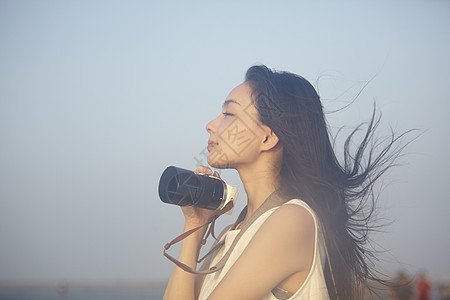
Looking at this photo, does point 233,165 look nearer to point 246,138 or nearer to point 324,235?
point 246,138

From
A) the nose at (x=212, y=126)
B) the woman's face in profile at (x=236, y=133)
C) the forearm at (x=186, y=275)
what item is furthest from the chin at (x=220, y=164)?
the forearm at (x=186, y=275)

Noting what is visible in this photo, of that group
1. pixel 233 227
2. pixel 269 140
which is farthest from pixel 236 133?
pixel 233 227

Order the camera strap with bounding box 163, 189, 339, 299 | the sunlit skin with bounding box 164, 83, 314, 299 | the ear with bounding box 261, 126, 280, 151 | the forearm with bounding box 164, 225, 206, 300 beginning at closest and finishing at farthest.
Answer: the sunlit skin with bounding box 164, 83, 314, 299
the camera strap with bounding box 163, 189, 339, 299
the ear with bounding box 261, 126, 280, 151
the forearm with bounding box 164, 225, 206, 300

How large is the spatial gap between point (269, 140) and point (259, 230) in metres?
0.45

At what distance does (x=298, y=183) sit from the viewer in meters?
1.67

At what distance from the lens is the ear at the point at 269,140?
171 centimetres

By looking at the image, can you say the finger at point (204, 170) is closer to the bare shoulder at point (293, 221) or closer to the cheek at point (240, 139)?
the cheek at point (240, 139)

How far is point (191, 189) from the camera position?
1658mm

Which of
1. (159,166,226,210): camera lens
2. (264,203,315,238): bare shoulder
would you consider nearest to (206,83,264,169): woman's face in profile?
(159,166,226,210): camera lens

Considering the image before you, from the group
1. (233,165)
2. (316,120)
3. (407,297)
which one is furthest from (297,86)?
(407,297)

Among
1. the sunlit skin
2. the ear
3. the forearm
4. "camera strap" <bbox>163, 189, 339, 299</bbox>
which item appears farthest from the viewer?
the forearm

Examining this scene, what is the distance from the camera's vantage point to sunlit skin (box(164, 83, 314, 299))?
130 cm

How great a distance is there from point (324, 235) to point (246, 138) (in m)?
0.48

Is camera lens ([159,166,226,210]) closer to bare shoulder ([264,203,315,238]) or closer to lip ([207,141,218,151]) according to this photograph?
lip ([207,141,218,151])
